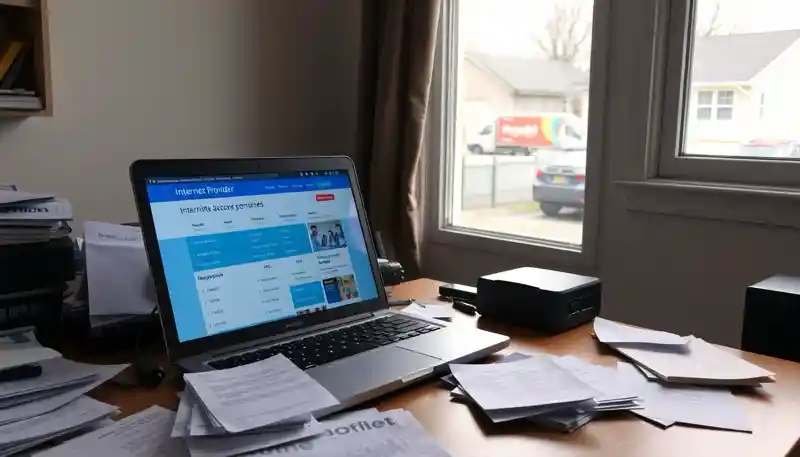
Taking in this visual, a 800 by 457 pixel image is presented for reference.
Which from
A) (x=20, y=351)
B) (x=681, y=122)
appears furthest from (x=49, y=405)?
(x=681, y=122)

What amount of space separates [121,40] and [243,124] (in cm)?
48

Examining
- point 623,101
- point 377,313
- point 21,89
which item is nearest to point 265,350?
point 377,313

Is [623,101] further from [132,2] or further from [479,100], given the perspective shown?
[132,2]

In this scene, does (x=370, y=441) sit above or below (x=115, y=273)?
below

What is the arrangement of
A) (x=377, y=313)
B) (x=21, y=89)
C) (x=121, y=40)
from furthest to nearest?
(x=121, y=40) → (x=21, y=89) → (x=377, y=313)

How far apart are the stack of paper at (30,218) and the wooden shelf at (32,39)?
72cm

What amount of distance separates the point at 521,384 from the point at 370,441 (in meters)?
0.25

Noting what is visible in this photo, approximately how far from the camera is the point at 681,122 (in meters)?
1.83

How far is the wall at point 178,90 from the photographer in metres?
1.88

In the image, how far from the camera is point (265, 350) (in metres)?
0.97

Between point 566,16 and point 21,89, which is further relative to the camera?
point 566,16

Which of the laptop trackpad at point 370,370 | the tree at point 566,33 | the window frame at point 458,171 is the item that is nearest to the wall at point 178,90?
the window frame at point 458,171

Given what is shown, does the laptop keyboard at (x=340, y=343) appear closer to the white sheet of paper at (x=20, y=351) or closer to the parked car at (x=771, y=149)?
the white sheet of paper at (x=20, y=351)

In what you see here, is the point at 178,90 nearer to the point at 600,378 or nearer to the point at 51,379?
the point at 51,379
